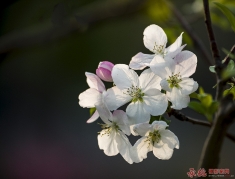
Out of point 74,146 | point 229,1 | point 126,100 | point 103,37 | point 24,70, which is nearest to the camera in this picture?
point 126,100

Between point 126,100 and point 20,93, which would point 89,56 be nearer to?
point 20,93

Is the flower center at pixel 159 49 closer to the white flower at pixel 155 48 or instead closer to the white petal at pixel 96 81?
the white flower at pixel 155 48

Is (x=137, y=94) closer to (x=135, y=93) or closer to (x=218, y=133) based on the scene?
(x=135, y=93)

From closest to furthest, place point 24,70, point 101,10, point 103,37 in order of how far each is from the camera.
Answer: point 101,10
point 103,37
point 24,70

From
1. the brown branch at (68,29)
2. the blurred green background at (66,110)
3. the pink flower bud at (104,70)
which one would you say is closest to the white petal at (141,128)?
the pink flower bud at (104,70)

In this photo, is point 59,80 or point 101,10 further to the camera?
point 59,80

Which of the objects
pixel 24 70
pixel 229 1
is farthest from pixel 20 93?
pixel 229 1

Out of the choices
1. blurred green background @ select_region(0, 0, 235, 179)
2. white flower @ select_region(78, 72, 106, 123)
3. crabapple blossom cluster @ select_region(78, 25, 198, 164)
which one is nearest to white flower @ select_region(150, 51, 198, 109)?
crabapple blossom cluster @ select_region(78, 25, 198, 164)

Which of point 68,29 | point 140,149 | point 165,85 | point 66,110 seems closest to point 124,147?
point 140,149
